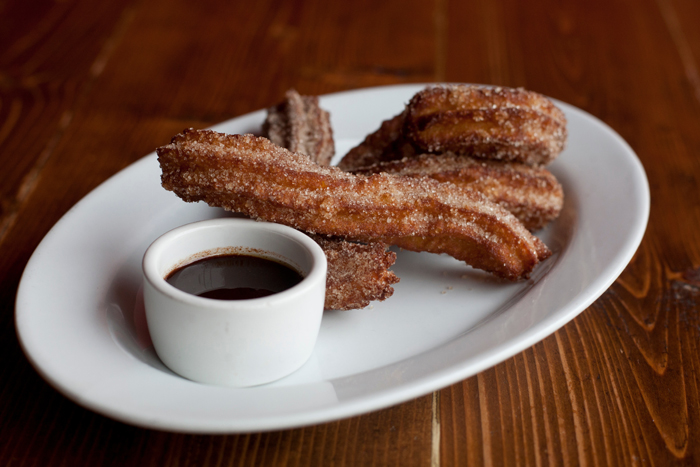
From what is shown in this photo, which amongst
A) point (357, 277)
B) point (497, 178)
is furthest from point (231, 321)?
point (497, 178)

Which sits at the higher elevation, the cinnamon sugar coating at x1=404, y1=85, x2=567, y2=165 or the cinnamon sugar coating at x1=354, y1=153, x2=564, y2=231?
the cinnamon sugar coating at x1=404, y1=85, x2=567, y2=165

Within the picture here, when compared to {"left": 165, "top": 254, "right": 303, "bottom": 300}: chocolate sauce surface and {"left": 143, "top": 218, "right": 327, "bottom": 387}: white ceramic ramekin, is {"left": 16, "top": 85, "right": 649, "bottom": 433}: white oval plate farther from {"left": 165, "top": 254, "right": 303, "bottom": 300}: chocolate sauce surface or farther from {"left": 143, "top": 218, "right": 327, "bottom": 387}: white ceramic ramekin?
{"left": 165, "top": 254, "right": 303, "bottom": 300}: chocolate sauce surface

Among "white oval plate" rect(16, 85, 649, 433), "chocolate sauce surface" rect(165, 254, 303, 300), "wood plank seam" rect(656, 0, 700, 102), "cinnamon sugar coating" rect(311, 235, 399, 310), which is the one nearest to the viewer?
"white oval plate" rect(16, 85, 649, 433)

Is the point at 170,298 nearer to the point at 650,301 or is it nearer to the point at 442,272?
the point at 442,272

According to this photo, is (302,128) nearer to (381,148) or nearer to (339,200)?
(381,148)

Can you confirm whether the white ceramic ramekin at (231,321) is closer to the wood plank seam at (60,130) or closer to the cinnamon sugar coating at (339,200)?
the cinnamon sugar coating at (339,200)

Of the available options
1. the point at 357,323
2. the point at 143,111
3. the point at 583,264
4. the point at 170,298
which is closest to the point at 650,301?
the point at 583,264

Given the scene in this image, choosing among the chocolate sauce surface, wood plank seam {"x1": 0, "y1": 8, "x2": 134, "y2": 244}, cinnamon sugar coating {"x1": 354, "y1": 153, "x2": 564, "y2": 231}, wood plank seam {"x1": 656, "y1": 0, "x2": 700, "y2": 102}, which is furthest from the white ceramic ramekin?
wood plank seam {"x1": 656, "y1": 0, "x2": 700, "y2": 102}
